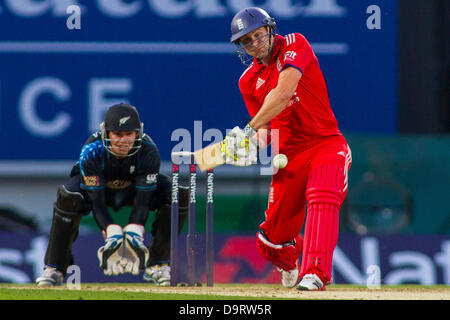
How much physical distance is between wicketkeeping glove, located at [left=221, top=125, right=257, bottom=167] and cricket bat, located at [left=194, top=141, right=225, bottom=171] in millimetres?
102

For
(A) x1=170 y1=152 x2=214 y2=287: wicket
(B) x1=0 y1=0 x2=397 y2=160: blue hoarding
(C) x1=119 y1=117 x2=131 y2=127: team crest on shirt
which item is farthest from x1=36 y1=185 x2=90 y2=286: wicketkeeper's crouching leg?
(B) x1=0 y1=0 x2=397 y2=160: blue hoarding

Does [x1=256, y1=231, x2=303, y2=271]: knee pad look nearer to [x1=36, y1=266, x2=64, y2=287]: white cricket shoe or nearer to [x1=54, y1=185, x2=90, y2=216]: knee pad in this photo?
[x1=54, y1=185, x2=90, y2=216]: knee pad

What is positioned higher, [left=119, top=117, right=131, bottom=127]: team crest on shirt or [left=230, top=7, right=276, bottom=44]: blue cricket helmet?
[left=230, top=7, right=276, bottom=44]: blue cricket helmet

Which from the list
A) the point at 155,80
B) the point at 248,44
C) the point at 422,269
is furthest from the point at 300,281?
the point at 155,80

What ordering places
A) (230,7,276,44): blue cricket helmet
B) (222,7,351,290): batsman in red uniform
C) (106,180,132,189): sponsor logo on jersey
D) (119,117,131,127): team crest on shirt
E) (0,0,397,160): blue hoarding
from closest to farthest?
1. (222,7,351,290): batsman in red uniform
2. (230,7,276,44): blue cricket helmet
3. (119,117,131,127): team crest on shirt
4. (106,180,132,189): sponsor logo on jersey
5. (0,0,397,160): blue hoarding

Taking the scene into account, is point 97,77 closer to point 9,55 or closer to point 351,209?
point 9,55

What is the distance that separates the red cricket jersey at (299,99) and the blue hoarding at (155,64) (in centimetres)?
312

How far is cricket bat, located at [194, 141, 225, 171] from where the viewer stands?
18.2ft

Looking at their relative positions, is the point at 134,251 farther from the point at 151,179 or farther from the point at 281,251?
the point at 281,251

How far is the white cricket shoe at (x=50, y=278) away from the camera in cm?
591

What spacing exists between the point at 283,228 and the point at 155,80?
3.39 meters

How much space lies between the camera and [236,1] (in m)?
8.84

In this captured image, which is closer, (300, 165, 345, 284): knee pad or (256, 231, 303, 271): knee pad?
(300, 165, 345, 284): knee pad

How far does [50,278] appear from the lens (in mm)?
5957
